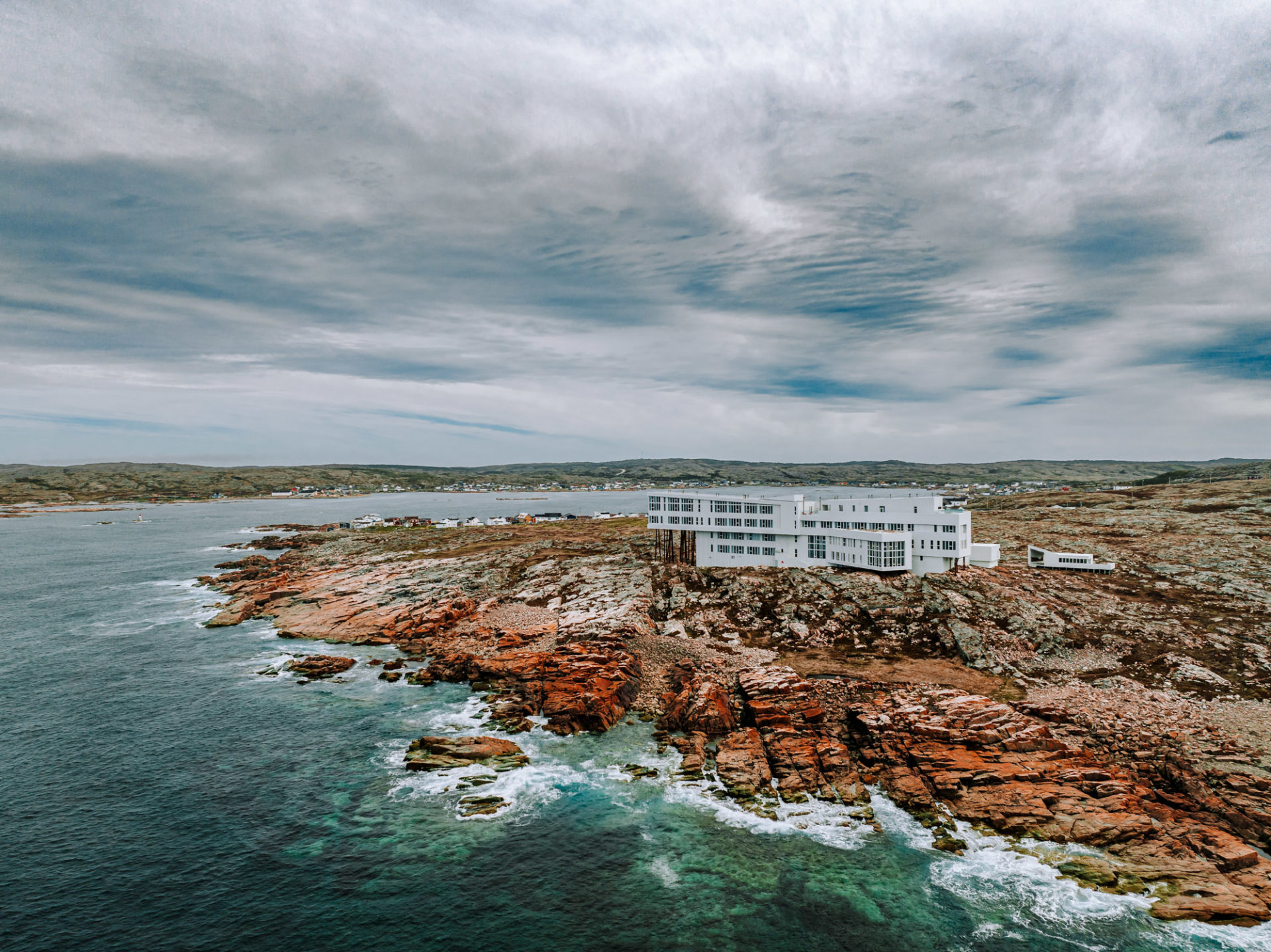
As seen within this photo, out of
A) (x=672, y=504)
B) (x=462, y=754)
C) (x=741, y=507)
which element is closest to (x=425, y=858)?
(x=462, y=754)

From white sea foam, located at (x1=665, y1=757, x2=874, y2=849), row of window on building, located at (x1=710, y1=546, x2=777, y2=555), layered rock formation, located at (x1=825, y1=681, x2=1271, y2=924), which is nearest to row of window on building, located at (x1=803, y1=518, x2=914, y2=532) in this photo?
row of window on building, located at (x1=710, y1=546, x2=777, y2=555)

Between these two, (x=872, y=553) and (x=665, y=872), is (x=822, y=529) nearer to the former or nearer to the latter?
(x=872, y=553)

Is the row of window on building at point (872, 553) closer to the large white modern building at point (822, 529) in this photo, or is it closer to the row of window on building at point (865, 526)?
the large white modern building at point (822, 529)

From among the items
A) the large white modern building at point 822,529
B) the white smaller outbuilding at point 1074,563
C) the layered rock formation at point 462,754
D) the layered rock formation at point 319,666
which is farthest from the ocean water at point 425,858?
the white smaller outbuilding at point 1074,563

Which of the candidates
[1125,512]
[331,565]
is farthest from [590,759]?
[1125,512]

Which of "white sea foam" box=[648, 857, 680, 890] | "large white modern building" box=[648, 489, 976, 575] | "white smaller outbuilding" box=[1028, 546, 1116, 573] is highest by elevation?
"large white modern building" box=[648, 489, 976, 575]

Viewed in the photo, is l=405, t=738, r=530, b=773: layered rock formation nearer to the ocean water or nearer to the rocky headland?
the rocky headland
